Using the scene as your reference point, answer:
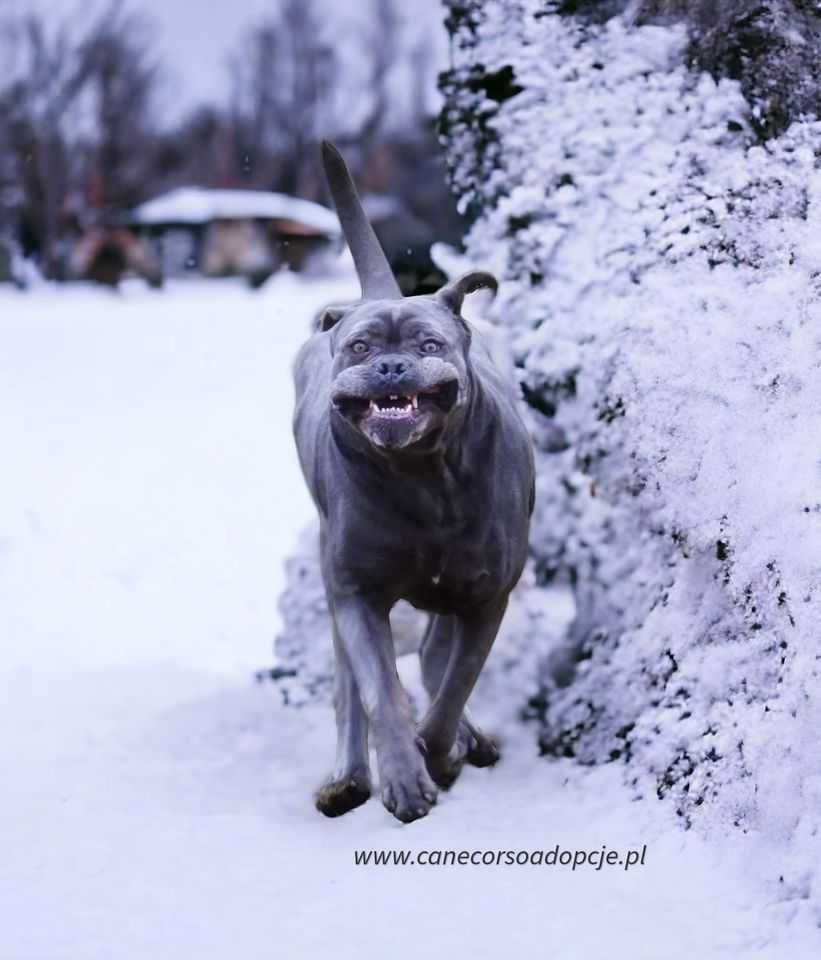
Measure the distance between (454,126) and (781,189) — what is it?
185 cm

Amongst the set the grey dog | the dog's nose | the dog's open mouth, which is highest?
the dog's nose

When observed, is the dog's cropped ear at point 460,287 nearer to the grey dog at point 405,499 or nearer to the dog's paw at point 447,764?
the grey dog at point 405,499

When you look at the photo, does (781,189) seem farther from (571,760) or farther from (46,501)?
(46,501)

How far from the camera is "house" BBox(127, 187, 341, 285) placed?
19.9m

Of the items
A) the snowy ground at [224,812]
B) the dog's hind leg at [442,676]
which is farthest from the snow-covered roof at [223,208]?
the dog's hind leg at [442,676]

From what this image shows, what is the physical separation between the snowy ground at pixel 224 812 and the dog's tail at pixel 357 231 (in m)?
1.78

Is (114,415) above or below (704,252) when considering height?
below

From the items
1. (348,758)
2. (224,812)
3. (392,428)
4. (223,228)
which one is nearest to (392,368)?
(392,428)

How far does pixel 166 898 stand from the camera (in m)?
4.12

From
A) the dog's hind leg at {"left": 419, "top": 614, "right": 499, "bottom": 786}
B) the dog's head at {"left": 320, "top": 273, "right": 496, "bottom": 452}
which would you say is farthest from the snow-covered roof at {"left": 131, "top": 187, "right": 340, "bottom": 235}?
the dog's head at {"left": 320, "top": 273, "right": 496, "bottom": 452}

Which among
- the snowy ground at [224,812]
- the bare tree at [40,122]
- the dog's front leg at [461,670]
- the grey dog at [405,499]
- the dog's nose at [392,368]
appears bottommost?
the bare tree at [40,122]

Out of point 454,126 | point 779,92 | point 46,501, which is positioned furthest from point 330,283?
point 779,92

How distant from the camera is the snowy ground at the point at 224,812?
3.82 meters

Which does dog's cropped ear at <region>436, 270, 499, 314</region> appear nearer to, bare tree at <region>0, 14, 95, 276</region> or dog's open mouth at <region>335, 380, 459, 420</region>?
dog's open mouth at <region>335, 380, 459, 420</region>
